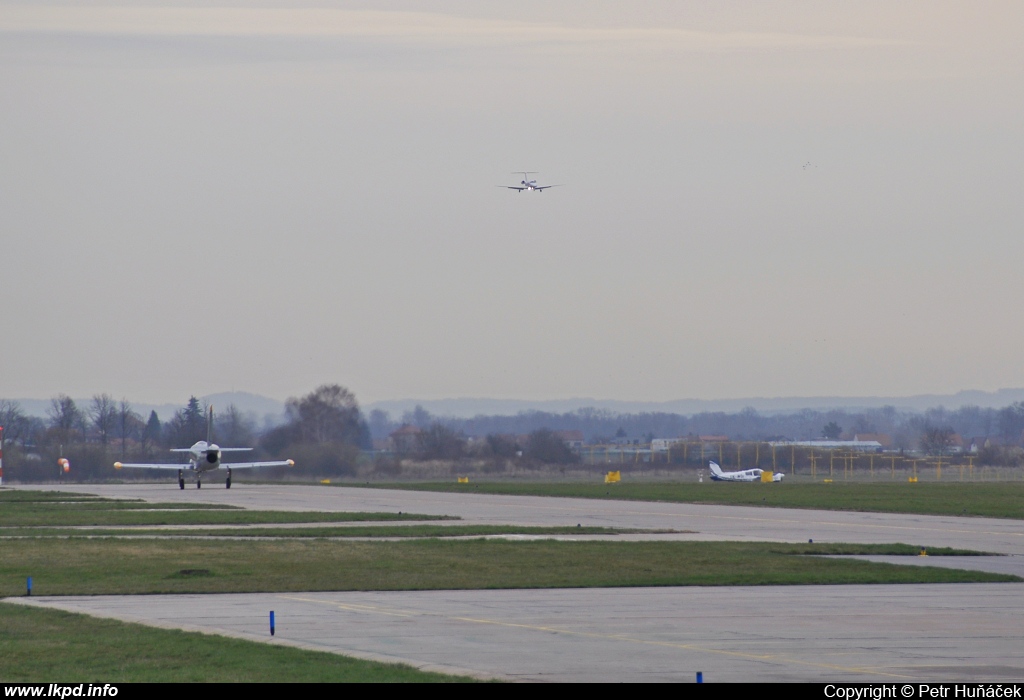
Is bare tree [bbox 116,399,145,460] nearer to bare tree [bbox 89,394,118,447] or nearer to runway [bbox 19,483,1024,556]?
bare tree [bbox 89,394,118,447]

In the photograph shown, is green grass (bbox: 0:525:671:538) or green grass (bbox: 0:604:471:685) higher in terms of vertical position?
green grass (bbox: 0:604:471:685)

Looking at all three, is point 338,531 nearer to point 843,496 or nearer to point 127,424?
point 843,496

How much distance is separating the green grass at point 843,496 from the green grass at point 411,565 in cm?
2207

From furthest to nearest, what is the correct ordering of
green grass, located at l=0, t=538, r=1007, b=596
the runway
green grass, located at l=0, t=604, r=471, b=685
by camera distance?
the runway
green grass, located at l=0, t=538, r=1007, b=596
green grass, located at l=0, t=604, r=471, b=685

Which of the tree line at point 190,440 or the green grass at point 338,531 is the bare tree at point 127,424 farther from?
the green grass at point 338,531

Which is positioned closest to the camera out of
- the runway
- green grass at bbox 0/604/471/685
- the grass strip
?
green grass at bbox 0/604/471/685

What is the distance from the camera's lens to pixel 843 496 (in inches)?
2586

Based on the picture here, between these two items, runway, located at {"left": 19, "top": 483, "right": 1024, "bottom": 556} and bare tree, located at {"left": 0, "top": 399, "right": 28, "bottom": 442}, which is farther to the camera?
bare tree, located at {"left": 0, "top": 399, "right": 28, "bottom": 442}

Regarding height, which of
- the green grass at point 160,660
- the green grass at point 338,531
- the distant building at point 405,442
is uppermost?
the distant building at point 405,442

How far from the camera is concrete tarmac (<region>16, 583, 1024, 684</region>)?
1507cm

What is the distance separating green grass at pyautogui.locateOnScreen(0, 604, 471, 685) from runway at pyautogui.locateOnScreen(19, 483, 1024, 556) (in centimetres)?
2293

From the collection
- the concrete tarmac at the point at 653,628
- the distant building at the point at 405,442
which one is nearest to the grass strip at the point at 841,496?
the distant building at the point at 405,442

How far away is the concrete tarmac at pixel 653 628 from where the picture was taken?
49.4 ft

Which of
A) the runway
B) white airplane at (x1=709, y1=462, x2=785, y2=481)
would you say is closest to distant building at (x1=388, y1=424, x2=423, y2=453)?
white airplane at (x1=709, y1=462, x2=785, y2=481)
